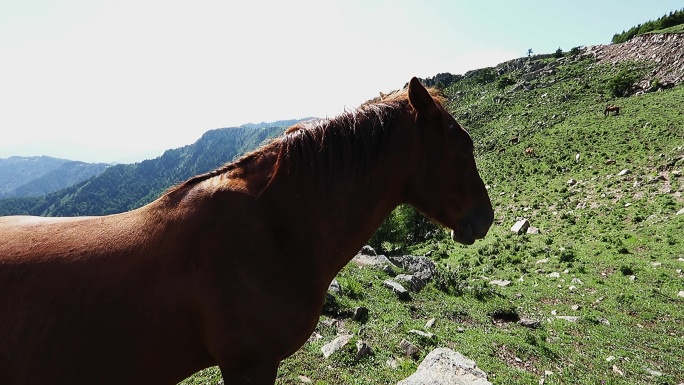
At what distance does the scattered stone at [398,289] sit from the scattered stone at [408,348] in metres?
3.20

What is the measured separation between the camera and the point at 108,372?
2281 mm

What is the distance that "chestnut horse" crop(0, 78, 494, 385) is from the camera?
2.21m

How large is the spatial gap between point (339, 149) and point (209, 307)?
1327 mm

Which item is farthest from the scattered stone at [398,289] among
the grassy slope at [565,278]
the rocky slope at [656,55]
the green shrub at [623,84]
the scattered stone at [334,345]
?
the green shrub at [623,84]

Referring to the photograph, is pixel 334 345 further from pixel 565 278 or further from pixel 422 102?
pixel 565 278

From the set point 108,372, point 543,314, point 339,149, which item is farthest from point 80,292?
point 543,314

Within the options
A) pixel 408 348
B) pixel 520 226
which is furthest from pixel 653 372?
pixel 520 226

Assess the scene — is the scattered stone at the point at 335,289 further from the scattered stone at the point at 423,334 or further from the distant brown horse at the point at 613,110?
the distant brown horse at the point at 613,110

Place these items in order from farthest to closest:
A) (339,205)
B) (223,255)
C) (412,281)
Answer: (412,281) < (339,205) < (223,255)

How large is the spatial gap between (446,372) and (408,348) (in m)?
1.40

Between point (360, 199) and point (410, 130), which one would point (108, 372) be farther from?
point (410, 130)

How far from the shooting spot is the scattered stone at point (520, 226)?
67.4 feet

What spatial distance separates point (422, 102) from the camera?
2742 mm

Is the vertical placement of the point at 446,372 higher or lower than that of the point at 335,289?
lower
